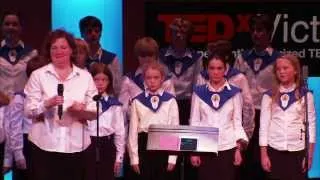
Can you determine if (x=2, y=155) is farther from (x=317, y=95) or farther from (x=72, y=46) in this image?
(x=317, y=95)

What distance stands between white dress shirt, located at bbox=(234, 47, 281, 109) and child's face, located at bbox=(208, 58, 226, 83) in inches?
34.6

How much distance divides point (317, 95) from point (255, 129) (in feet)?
4.04

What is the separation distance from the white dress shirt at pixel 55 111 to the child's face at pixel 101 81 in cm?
93

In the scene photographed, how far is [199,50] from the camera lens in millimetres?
7426

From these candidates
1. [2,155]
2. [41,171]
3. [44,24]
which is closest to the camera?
[41,171]

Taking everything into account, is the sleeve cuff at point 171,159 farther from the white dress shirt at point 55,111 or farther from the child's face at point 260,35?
the child's face at point 260,35

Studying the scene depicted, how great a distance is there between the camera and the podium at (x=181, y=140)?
197 inches

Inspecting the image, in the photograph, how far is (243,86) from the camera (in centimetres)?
635

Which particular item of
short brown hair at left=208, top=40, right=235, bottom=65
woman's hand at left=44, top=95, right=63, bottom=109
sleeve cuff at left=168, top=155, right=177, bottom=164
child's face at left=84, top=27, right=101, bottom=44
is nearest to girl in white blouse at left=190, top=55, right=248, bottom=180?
sleeve cuff at left=168, top=155, right=177, bottom=164

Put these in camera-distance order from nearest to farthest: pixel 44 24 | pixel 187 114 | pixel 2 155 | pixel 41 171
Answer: pixel 41 171, pixel 2 155, pixel 187 114, pixel 44 24

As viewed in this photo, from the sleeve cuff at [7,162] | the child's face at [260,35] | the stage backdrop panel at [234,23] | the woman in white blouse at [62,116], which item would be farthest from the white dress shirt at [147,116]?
the stage backdrop panel at [234,23]

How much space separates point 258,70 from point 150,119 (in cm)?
125

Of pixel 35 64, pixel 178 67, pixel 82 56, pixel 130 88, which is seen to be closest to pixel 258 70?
pixel 178 67

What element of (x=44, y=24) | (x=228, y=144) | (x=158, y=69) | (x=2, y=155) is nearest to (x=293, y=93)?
(x=228, y=144)
